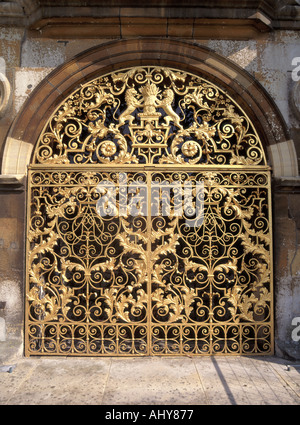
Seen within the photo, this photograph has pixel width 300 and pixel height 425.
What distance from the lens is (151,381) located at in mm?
3611

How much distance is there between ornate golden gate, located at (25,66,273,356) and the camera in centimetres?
425

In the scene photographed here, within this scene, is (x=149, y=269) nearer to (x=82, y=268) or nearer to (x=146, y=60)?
(x=82, y=268)

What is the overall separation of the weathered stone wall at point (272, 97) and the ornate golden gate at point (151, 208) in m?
0.13

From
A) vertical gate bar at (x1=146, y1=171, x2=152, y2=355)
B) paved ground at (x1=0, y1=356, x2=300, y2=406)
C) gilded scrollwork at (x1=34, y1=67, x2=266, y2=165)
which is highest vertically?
gilded scrollwork at (x1=34, y1=67, x2=266, y2=165)

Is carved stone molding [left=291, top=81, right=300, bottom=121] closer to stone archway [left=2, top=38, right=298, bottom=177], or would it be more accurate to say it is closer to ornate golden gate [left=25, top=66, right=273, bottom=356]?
stone archway [left=2, top=38, right=298, bottom=177]

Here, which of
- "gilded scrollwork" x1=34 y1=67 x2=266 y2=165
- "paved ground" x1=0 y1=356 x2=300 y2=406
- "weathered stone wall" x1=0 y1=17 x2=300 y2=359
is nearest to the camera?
"paved ground" x1=0 y1=356 x2=300 y2=406

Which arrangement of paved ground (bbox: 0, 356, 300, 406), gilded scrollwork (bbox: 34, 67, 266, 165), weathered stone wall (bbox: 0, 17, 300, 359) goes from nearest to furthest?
paved ground (bbox: 0, 356, 300, 406) < weathered stone wall (bbox: 0, 17, 300, 359) < gilded scrollwork (bbox: 34, 67, 266, 165)

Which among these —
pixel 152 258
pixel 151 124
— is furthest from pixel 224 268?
pixel 151 124

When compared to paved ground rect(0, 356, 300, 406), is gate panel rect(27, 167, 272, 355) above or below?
above

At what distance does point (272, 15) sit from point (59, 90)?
8.59 feet

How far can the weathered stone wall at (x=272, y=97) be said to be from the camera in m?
4.19

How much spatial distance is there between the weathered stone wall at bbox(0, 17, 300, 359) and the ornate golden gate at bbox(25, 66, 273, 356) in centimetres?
13

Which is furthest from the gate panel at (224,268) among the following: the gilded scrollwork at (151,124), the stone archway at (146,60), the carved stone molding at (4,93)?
the carved stone molding at (4,93)

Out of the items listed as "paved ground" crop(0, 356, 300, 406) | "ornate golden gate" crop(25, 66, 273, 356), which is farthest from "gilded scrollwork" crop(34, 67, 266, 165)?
"paved ground" crop(0, 356, 300, 406)
